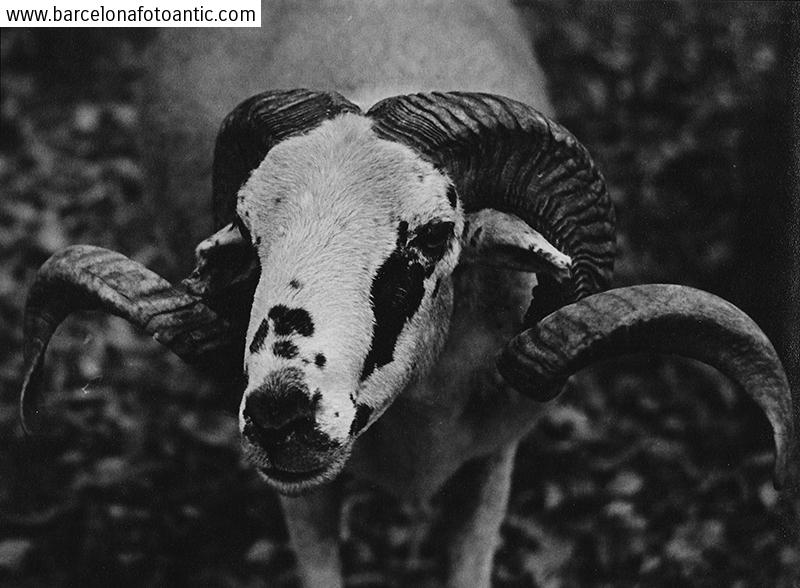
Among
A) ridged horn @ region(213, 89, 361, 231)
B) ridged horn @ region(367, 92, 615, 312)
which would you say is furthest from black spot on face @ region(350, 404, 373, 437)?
ridged horn @ region(213, 89, 361, 231)

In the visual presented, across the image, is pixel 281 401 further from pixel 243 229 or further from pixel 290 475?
pixel 243 229

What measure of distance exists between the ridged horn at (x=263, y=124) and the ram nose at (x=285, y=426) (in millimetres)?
529

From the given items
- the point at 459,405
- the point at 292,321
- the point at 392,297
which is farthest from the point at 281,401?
the point at 459,405

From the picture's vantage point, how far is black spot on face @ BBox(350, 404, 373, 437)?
6.31 ft

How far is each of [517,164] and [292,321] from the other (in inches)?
23.6

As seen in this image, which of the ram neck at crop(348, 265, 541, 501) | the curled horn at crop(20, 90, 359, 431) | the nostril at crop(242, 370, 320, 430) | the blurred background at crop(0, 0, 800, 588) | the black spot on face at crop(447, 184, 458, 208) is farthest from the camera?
the blurred background at crop(0, 0, 800, 588)

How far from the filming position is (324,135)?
2.04m

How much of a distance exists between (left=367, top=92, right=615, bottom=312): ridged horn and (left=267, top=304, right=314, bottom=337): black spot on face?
415 millimetres

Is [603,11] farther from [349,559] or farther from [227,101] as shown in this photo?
[349,559]

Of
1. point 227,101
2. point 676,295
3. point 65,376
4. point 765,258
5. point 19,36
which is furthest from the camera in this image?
point 19,36

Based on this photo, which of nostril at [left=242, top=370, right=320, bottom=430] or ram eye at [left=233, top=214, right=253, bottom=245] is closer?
nostril at [left=242, top=370, right=320, bottom=430]

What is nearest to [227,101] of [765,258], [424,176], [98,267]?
[98,267]

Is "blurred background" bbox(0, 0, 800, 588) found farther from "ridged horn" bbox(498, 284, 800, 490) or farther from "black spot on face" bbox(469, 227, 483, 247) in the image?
"black spot on face" bbox(469, 227, 483, 247)

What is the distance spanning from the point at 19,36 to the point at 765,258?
3402 mm
